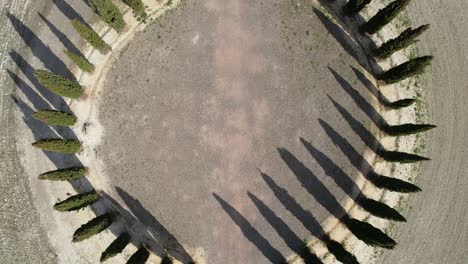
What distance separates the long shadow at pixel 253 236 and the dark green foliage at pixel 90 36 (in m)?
12.6

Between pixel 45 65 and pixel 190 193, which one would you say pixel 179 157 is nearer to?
pixel 190 193

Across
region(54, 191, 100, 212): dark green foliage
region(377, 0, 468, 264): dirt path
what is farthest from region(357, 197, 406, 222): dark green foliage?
region(54, 191, 100, 212): dark green foliage

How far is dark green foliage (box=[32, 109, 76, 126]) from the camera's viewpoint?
82.6ft

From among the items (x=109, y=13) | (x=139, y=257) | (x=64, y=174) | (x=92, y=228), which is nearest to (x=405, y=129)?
(x=139, y=257)

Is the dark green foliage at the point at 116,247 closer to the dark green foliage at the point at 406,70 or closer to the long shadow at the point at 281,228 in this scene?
the long shadow at the point at 281,228

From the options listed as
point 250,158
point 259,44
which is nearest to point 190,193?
point 250,158

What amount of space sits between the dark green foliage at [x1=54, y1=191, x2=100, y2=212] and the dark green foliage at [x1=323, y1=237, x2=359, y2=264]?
52.4 ft

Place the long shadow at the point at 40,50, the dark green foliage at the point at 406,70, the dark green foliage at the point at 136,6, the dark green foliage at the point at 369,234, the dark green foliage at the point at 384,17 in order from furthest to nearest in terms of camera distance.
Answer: the long shadow at the point at 40,50 < the dark green foliage at the point at 136,6 < the dark green foliage at the point at 384,17 < the dark green foliage at the point at 406,70 < the dark green foliage at the point at 369,234

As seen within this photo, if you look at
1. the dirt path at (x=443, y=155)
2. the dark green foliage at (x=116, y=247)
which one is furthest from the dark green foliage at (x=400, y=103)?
the dark green foliage at (x=116, y=247)

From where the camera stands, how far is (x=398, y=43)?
26.7 m

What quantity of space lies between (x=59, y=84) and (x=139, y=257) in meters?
12.1

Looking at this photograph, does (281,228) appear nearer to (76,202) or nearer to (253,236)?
(253,236)

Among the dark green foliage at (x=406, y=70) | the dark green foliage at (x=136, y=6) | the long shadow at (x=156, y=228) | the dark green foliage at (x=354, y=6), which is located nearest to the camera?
the dark green foliage at (x=406, y=70)

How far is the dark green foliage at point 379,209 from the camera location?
25.0 meters
